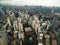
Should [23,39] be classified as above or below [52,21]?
below

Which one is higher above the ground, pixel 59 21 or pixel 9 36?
pixel 59 21

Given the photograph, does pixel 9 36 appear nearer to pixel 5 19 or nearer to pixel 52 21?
pixel 5 19

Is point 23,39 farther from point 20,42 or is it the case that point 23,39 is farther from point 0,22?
point 0,22

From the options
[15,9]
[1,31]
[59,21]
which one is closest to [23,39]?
[1,31]

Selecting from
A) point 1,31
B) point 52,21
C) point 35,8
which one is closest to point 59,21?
point 52,21

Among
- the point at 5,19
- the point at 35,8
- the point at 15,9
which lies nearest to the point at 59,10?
the point at 35,8

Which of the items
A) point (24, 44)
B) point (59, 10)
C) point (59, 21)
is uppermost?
point (59, 10)

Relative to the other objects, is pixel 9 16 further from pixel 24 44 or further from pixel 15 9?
pixel 24 44

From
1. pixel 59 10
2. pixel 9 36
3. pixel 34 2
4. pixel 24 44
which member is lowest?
pixel 24 44
